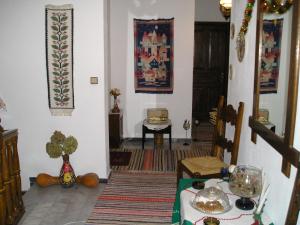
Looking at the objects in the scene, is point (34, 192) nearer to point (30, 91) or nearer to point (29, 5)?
point (30, 91)

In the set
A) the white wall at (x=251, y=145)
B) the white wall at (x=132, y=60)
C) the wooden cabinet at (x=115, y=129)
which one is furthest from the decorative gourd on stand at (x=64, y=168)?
the white wall at (x=132, y=60)

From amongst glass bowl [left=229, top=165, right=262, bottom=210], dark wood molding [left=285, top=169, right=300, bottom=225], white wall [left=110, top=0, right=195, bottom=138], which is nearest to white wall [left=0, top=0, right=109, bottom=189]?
white wall [left=110, top=0, right=195, bottom=138]

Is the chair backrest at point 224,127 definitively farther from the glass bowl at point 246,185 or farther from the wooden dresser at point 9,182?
the wooden dresser at point 9,182

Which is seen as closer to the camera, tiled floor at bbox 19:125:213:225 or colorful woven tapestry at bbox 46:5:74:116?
tiled floor at bbox 19:125:213:225

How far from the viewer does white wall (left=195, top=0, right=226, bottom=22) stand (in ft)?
21.2

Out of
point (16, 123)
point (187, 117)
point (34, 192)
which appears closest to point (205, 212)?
point (34, 192)

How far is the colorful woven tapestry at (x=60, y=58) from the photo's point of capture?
3.34 meters

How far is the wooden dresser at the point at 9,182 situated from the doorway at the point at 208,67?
4.27m

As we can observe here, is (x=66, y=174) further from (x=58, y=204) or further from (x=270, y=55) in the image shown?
(x=270, y=55)

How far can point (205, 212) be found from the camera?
1646mm

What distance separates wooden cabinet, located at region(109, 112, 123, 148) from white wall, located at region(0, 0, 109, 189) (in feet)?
3.94

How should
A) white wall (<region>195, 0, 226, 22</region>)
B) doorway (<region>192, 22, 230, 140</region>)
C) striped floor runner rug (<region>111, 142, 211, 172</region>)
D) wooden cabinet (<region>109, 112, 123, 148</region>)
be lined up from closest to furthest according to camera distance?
striped floor runner rug (<region>111, 142, 211, 172</region>) → wooden cabinet (<region>109, 112, 123, 148</region>) → white wall (<region>195, 0, 226, 22</region>) → doorway (<region>192, 22, 230, 140</region>)

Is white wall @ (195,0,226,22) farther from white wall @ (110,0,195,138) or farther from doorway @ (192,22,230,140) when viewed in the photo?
white wall @ (110,0,195,138)

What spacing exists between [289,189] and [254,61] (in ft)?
3.66
